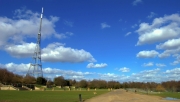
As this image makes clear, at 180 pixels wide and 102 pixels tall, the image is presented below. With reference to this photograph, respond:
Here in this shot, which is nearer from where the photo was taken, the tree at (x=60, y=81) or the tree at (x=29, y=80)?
the tree at (x=29, y=80)

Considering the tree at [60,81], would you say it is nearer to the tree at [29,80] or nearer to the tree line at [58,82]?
the tree line at [58,82]

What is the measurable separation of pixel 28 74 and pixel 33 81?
11.5 m

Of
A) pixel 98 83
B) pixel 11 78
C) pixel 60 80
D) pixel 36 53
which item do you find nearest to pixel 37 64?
pixel 36 53

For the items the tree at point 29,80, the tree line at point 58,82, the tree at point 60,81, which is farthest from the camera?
the tree at point 60,81

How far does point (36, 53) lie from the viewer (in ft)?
461

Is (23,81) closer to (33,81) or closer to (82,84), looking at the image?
(33,81)

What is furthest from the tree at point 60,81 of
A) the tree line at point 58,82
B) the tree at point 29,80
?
the tree at point 29,80

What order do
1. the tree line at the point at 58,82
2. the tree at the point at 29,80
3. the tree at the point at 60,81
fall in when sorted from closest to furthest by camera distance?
the tree line at the point at 58,82 → the tree at the point at 29,80 → the tree at the point at 60,81

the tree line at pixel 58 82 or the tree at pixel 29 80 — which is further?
Result: the tree at pixel 29 80

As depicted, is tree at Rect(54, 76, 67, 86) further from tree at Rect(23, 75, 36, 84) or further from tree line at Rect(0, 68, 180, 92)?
tree at Rect(23, 75, 36, 84)

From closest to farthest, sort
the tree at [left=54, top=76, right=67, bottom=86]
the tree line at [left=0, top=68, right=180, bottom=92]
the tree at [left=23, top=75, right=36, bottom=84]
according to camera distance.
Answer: the tree line at [left=0, top=68, right=180, bottom=92] → the tree at [left=23, top=75, right=36, bottom=84] → the tree at [left=54, top=76, right=67, bottom=86]

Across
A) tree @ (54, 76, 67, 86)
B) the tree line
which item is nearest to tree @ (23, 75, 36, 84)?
the tree line

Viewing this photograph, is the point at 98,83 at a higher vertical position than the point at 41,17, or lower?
lower

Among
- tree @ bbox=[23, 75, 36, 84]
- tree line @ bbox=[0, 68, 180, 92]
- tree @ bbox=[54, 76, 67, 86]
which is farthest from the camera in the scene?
tree @ bbox=[54, 76, 67, 86]
